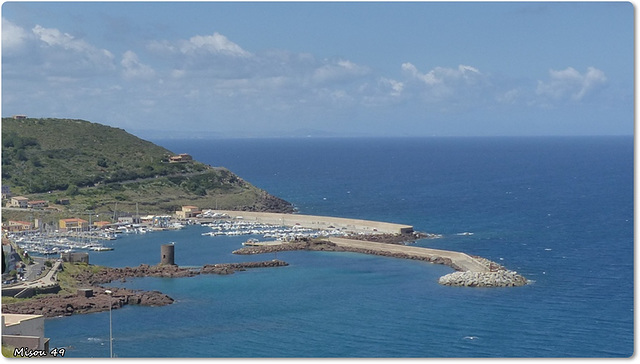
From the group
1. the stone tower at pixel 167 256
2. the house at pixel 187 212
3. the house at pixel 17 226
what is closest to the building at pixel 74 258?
the stone tower at pixel 167 256

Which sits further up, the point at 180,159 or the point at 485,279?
the point at 180,159

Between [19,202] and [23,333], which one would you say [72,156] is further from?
[23,333]

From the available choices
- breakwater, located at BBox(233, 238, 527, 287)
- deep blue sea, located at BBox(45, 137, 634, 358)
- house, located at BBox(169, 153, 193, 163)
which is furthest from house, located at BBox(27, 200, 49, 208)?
breakwater, located at BBox(233, 238, 527, 287)

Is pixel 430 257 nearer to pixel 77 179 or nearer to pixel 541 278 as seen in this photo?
pixel 541 278

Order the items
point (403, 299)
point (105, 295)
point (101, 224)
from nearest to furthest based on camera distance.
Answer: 1. point (403, 299)
2. point (105, 295)
3. point (101, 224)

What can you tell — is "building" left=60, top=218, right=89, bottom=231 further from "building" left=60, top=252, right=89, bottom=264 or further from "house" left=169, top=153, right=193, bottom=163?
"house" left=169, top=153, right=193, bottom=163

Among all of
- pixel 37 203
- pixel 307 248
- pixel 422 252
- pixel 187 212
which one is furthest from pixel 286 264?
pixel 37 203
